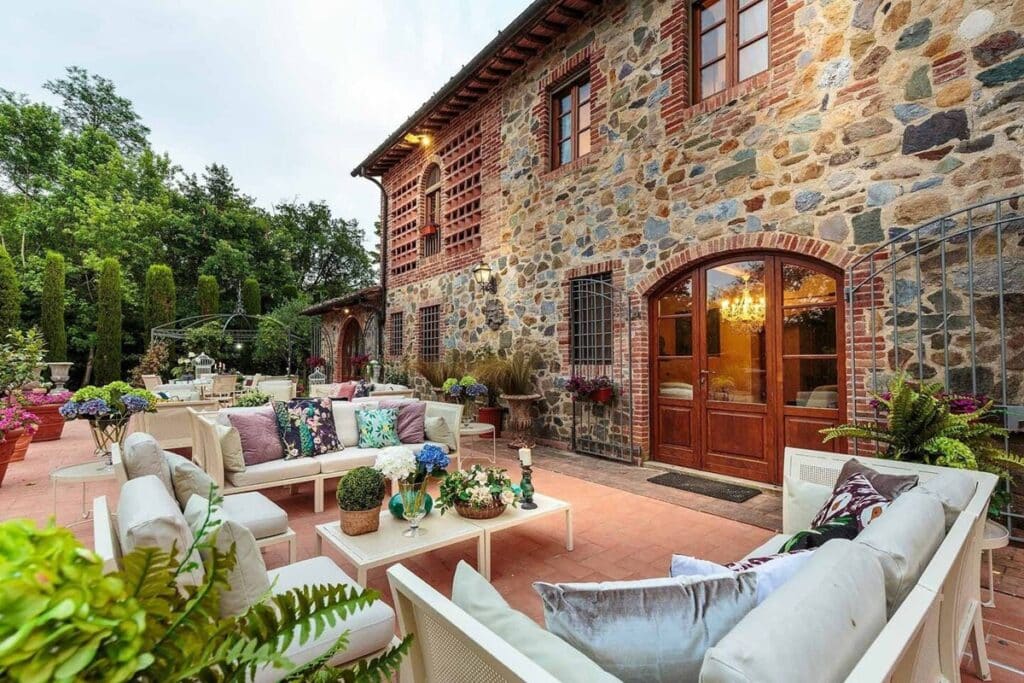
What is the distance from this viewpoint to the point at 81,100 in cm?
1612

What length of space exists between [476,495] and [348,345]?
11.2 m

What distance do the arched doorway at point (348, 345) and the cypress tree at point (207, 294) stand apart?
→ 19.1ft

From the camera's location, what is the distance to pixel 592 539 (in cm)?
340

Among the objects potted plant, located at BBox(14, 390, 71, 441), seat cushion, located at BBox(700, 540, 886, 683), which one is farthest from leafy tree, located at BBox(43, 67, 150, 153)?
seat cushion, located at BBox(700, 540, 886, 683)

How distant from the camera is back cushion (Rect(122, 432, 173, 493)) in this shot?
2268 millimetres

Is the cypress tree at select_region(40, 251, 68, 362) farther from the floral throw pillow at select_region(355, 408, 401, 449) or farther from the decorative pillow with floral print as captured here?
the floral throw pillow at select_region(355, 408, 401, 449)

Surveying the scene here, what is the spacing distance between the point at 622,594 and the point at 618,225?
5.24 m

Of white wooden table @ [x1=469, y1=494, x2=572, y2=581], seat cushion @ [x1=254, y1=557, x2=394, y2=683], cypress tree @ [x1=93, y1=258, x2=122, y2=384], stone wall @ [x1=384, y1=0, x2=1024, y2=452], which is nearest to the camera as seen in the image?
seat cushion @ [x1=254, y1=557, x2=394, y2=683]

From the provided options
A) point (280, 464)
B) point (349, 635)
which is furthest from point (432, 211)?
point (349, 635)

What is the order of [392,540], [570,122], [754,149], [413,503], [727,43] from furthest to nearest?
[570,122]
[727,43]
[754,149]
[413,503]
[392,540]

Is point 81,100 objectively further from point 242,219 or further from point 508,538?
point 508,538

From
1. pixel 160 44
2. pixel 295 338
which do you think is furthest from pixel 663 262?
pixel 160 44

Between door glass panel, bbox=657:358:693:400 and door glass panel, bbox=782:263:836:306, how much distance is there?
1.17 m

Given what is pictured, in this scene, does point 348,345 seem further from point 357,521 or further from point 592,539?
point 357,521
